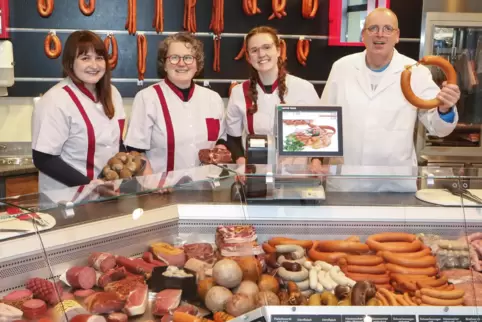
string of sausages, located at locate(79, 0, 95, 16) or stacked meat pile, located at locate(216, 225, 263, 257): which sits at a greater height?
string of sausages, located at locate(79, 0, 95, 16)

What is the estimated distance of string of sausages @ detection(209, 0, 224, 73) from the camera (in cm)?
646

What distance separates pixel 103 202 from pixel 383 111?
A: 2.47 meters

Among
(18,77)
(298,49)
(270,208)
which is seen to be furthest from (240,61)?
(270,208)

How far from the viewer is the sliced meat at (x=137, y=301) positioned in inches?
103

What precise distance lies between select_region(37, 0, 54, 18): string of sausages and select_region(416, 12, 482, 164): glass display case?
13.1 feet

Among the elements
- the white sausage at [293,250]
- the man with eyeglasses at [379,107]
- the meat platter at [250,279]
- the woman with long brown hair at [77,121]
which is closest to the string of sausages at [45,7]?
the woman with long brown hair at [77,121]

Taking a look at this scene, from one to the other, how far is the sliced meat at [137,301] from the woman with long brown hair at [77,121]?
1.52 meters

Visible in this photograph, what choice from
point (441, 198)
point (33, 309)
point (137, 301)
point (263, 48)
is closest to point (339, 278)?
point (441, 198)

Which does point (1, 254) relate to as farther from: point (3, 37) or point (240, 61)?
point (240, 61)

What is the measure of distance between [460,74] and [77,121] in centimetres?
444

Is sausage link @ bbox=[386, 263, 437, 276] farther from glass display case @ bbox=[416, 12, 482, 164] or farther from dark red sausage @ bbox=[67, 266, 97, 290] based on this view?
glass display case @ bbox=[416, 12, 482, 164]

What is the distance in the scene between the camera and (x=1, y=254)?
2541mm

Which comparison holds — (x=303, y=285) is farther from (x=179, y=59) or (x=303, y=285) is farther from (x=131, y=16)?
(x=131, y=16)

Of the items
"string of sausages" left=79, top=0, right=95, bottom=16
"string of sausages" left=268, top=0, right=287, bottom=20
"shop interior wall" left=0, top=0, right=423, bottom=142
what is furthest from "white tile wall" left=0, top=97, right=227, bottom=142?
"string of sausages" left=268, top=0, right=287, bottom=20
